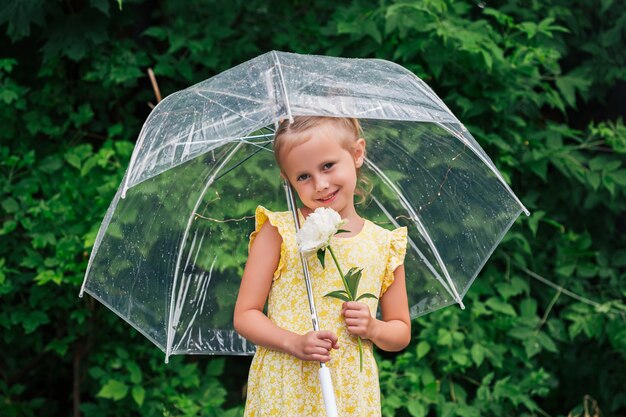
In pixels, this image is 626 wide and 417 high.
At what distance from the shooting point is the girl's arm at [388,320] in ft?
7.23

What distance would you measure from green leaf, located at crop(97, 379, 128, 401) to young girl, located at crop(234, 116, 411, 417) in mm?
1426

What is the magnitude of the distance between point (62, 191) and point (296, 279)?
6.03ft

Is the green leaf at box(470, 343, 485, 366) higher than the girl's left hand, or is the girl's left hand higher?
the girl's left hand

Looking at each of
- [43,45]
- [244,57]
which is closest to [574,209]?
[244,57]

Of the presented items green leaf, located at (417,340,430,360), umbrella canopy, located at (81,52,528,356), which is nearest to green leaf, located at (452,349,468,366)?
green leaf, located at (417,340,430,360)

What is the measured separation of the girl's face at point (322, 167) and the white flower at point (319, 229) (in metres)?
0.11

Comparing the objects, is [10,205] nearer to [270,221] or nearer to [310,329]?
[270,221]

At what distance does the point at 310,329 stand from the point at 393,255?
29 centimetres

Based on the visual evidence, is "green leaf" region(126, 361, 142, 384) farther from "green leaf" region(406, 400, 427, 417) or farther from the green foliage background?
"green leaf" region(406, 400, 427, 417)

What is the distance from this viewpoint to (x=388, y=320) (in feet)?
7.90

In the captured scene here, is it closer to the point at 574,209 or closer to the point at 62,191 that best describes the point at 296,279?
the point at 62,191

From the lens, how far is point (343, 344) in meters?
2.28

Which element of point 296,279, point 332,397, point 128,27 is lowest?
point 332,397

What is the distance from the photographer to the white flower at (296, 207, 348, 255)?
2.12 meters
